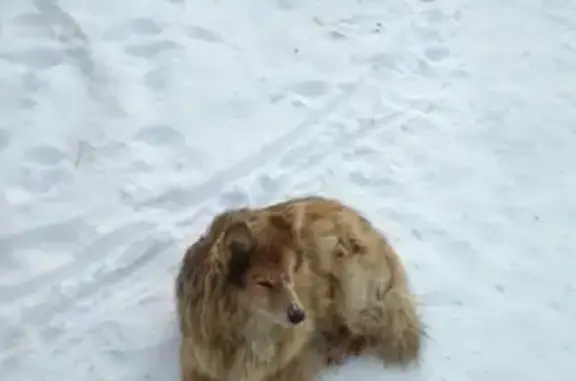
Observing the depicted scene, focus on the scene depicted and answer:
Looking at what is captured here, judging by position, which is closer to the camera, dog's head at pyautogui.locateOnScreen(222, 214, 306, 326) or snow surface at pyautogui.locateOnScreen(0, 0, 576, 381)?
dog's head at pyautogui.locateOnScreen(222, 214, 306, 326)

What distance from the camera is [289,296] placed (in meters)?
1.27

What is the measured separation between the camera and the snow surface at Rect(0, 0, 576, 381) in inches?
66.6

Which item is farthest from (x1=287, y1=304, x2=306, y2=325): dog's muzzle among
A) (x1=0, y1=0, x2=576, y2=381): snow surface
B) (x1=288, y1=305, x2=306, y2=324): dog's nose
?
(x1=0, y1=0, x2=576, y2=381): snow surface

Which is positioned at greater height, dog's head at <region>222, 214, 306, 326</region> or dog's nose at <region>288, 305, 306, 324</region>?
dog's head at <region>222, 214, 306, 326</region>

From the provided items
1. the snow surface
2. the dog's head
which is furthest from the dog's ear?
the snow surface

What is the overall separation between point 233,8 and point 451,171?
0.92 metres

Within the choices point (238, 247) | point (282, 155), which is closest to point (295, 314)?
point (238, 247)

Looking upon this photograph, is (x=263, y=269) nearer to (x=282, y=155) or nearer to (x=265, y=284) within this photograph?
(x=265, y=284)

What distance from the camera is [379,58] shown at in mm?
2387

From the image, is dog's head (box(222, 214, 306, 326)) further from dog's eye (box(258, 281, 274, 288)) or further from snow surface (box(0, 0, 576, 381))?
snow surface (box(0, 0, 576, 381))

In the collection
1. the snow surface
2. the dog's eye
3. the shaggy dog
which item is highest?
the dog's eye

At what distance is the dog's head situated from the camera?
123 centimetres

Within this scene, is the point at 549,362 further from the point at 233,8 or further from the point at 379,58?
the point at 233,8

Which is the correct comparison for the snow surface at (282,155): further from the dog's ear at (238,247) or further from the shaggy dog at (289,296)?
the dog's ear at (238,247)
